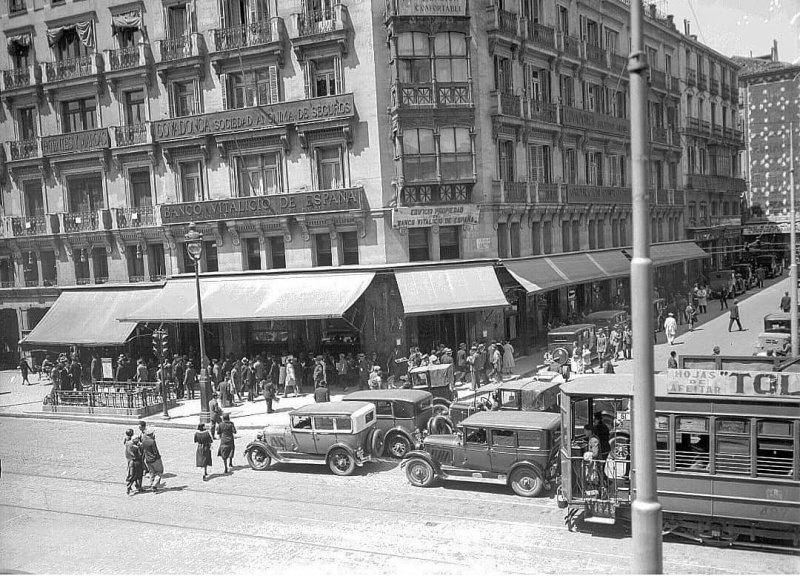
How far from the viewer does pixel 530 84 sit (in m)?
34.3

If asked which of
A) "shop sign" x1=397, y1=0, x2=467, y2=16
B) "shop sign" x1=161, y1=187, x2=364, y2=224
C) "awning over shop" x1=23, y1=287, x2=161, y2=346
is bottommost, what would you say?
"awning over shop" x1=23, y1=287, x2=161, y2=346

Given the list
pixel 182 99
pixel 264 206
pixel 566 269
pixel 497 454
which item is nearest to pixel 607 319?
pixel 566 269

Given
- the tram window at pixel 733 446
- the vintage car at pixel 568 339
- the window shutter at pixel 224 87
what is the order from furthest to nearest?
the window shutter at pixel 224 87 < the vintage car at pixel 568 339 < the tram window at pixel 733 446

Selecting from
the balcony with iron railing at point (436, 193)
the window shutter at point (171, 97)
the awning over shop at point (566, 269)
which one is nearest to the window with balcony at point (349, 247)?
the balcony with iron railing at point (436, 193)

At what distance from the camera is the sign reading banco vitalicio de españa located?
29422 mm

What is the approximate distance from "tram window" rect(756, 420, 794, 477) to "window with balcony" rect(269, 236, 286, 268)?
77.1 ft

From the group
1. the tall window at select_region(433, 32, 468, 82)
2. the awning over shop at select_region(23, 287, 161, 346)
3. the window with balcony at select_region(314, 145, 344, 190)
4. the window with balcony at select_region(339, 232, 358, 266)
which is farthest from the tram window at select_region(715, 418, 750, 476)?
the awning over shop at select_region(23, 287, 161, 346)

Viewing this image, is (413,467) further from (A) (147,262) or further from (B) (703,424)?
(A) (147,262)

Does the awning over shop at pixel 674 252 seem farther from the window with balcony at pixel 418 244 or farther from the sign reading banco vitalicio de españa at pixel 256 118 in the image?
the sign reading banco vitalicio de españa at pixel 256 118

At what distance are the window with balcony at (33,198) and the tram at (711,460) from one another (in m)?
31.4

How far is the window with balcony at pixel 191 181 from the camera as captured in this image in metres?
32.6

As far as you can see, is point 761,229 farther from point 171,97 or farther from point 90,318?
point 90,318

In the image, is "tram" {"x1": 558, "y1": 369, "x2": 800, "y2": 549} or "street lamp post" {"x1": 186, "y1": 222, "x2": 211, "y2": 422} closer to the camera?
"tram" {"x1": 558, "y1": 369, "x2": 800, "y2": 549}

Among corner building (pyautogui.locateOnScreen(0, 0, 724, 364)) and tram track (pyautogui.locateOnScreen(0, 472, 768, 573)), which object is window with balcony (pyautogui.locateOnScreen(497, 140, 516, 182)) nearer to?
corner building (pyautogui.locateOnScreen(0, 0, 724, 364))
